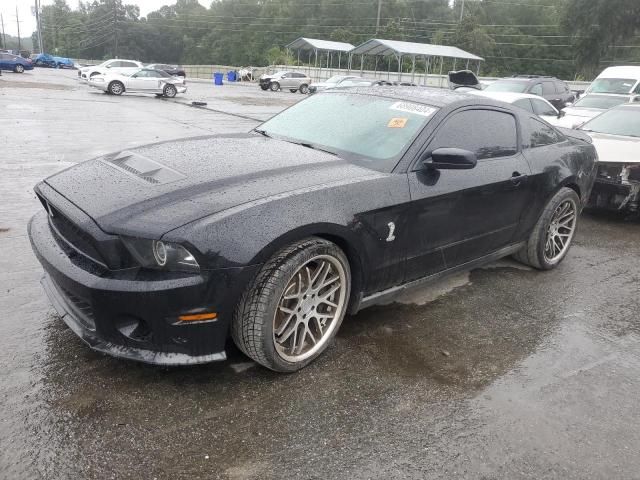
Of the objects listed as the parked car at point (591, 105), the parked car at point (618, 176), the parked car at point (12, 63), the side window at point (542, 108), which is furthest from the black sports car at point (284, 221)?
the parked car at point (12, 63)

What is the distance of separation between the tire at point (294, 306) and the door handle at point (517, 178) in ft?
5.77

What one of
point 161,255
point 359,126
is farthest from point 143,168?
point 359,126

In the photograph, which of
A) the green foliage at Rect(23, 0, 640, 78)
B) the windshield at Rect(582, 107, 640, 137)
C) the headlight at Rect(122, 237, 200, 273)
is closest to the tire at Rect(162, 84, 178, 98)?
the windshield at Rect(582, 107, 640, 137)

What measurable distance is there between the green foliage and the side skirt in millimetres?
59642

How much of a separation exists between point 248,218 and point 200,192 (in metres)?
0.34

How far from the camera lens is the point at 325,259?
2.93 meters

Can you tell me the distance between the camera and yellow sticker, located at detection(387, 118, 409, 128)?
363 centimetres

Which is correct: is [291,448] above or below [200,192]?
below

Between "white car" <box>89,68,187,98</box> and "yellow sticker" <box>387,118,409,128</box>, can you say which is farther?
"white car" <box>89,68,187,98</box>

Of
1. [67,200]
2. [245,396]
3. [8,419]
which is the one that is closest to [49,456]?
[8,419]

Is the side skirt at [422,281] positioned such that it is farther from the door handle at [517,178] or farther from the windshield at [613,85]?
the windshield at [613,85]

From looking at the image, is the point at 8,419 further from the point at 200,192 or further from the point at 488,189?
the point at 488,189

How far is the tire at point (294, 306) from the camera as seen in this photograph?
269 centimetres

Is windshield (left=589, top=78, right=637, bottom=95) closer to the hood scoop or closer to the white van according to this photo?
the white van
